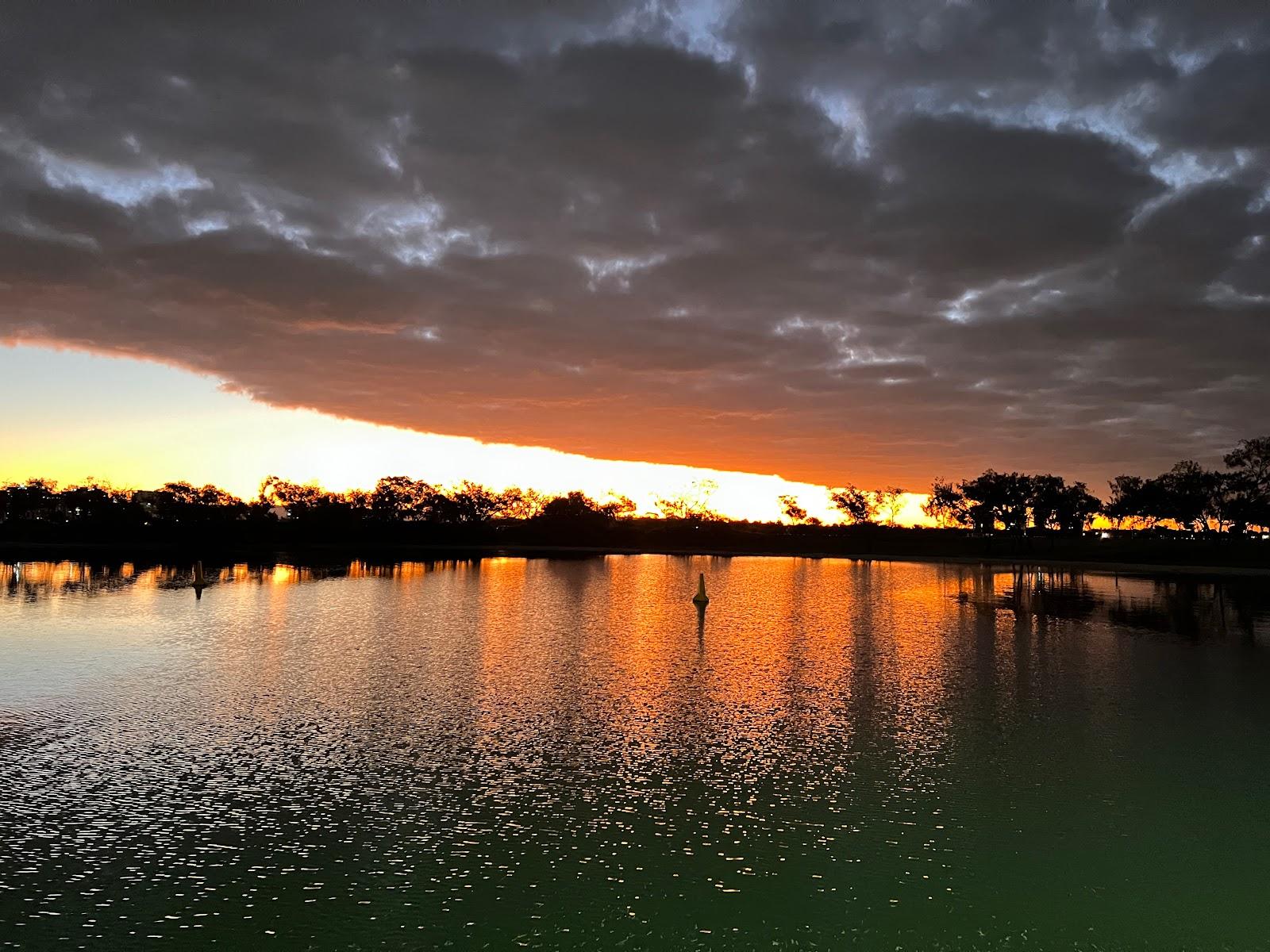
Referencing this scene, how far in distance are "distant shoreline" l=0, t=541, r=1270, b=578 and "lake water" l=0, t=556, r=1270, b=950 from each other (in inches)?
2355

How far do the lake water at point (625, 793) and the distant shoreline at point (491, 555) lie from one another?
59815 millimetres

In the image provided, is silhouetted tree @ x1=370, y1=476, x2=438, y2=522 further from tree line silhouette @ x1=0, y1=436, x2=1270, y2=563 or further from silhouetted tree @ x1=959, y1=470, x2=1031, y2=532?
silhouetted tree @ x1=959, y1=470, x2=1031, y2=532

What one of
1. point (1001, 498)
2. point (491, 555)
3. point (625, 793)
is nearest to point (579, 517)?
point (491, 555)

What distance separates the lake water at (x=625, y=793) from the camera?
8211mm

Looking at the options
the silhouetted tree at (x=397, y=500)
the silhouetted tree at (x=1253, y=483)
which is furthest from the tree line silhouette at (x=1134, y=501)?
the silhouetted tree at (x=397, y=500)

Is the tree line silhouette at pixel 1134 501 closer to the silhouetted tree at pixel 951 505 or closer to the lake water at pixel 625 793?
the silhouetted tree at pixel 951 505

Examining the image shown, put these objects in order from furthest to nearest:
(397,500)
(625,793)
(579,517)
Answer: (397,500) → (579,517) → (625,793)

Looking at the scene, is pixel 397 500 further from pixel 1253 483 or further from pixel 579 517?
pixel 1253 483

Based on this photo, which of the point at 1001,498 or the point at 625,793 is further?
the point at 1001,498

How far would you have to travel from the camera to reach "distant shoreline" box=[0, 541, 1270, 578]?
8056 centimetres

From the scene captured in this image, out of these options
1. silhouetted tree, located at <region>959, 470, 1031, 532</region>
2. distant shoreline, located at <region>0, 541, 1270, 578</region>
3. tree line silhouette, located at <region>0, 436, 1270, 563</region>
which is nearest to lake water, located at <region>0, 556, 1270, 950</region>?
distant shoreline, located at <region>0, 541, 1270, 578</region>

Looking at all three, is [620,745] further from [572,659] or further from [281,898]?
[572,659]

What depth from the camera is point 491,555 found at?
108 metres

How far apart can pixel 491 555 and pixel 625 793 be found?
319 ft
